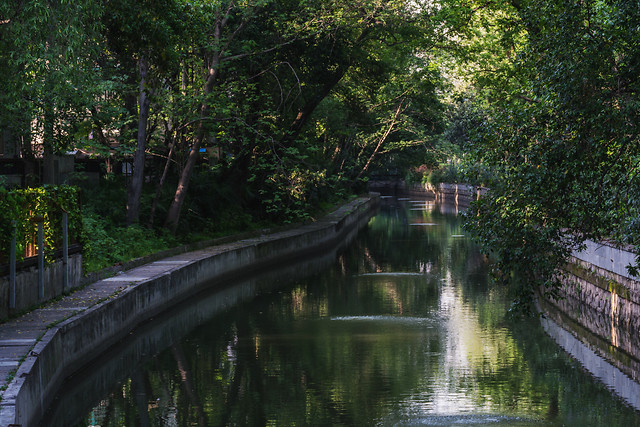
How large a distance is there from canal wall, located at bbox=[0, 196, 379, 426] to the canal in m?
0.34

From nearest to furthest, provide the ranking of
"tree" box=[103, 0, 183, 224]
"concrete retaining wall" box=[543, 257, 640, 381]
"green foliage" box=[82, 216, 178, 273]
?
"tree" box=[103, 0, 183, 224]
"concrete retaining wall" box=[543, 257, 640, 381]
"green foliage" box=[82, 216, 178, 273]

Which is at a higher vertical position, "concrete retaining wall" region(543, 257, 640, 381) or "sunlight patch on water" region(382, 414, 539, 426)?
"concrete retaining wall" region(543, 257, 640, 381)

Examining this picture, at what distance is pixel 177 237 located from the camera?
29859mm

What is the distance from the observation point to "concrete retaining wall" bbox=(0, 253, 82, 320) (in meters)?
15.2

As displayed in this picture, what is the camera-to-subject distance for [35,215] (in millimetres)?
17453

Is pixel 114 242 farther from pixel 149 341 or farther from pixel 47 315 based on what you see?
pixel 47 315

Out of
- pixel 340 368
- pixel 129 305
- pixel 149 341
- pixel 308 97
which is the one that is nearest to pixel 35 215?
pixel 129 305

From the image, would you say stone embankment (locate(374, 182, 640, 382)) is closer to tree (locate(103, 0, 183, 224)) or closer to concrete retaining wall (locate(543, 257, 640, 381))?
concrete retaining wall (locate(543, 257, 640, 381))

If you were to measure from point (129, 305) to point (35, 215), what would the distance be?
8.70 feet

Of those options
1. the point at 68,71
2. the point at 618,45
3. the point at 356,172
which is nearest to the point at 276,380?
the point at 68,71

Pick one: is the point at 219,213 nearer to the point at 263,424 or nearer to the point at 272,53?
the point at 272,53

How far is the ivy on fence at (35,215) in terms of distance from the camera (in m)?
15.4

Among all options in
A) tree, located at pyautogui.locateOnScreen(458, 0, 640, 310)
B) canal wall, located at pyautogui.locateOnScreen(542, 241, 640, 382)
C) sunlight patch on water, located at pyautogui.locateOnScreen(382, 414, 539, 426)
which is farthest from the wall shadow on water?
canal wall, located at pyautogui.locateOnScreen(542, 241, 640, 382)

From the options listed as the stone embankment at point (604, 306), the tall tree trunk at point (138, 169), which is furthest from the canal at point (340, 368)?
the tall tree trunk at point (138, 169)
